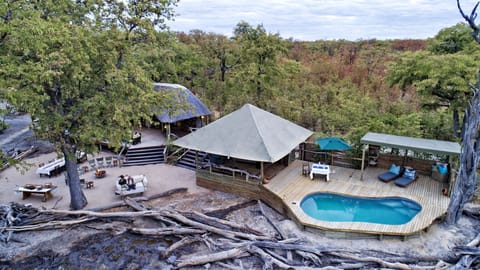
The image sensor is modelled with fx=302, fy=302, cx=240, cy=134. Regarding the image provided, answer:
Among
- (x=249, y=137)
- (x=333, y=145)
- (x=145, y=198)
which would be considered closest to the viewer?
(x=145, y=198)

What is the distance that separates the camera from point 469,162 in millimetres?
9797

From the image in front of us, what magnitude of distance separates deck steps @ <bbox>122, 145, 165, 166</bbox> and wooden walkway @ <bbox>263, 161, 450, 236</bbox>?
723cm

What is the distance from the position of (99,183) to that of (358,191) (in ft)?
37.5

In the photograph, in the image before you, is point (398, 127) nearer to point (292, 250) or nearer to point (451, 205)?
point (451, 205)

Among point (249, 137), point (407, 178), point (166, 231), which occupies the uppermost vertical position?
point (249, 137)

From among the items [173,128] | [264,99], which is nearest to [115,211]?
[173,128]

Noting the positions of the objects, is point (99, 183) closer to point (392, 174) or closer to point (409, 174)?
point (392, 174)

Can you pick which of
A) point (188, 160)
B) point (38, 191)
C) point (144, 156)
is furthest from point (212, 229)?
point (144, 156)

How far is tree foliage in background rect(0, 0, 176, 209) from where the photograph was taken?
8.93m

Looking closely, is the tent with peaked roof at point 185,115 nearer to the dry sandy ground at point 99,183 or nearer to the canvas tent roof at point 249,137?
the dry sandy ground at point 99,183

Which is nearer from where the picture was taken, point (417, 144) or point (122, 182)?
point (417, 144)

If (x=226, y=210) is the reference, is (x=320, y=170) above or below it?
above

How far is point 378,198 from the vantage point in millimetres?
11617

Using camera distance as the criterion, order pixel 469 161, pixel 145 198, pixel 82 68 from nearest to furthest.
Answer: pixel 469 161 < pixel 82 68 < pixel 145 198
